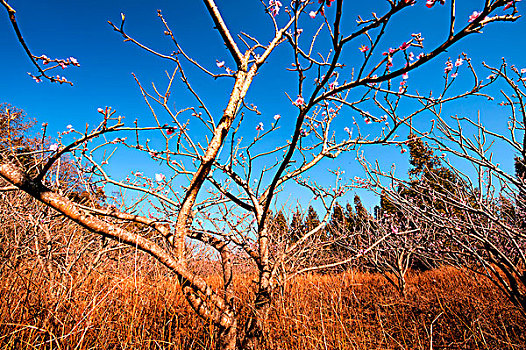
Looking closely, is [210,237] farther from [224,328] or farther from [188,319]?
[188,319]

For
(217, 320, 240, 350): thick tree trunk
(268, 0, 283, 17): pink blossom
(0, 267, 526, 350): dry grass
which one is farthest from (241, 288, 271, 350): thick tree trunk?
(268, 0, 283, 17): pink blossom

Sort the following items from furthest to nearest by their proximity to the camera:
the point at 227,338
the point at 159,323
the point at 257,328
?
the point at 159,323, the point at 257,328, the point at 227,338

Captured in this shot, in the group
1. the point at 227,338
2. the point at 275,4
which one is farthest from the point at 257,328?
the point at 275,4

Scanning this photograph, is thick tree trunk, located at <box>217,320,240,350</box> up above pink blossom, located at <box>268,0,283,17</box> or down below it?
below

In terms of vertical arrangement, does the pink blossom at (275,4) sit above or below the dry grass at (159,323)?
above

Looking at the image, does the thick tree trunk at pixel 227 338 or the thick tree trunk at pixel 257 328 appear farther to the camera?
the thick tree trunk at pixel 257 328

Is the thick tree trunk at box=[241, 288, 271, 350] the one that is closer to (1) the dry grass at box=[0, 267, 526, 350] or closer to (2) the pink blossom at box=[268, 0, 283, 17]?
(1) the dry grass at box=[0, 267, 526, 350]

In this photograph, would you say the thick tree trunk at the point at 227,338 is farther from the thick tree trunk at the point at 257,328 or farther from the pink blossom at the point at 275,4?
the pink blossom at the point at 275,4

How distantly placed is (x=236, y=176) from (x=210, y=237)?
2.42 ft

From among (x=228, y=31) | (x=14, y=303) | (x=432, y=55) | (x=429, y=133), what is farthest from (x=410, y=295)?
(x=14, y=303)

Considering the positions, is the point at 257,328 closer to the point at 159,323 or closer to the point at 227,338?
the point at 227,338

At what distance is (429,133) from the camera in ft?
8.05

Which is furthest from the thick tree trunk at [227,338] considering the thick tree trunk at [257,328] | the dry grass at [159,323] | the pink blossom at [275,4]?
the pink blossom at [275,4]

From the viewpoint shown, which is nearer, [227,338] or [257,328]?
[227,338]
